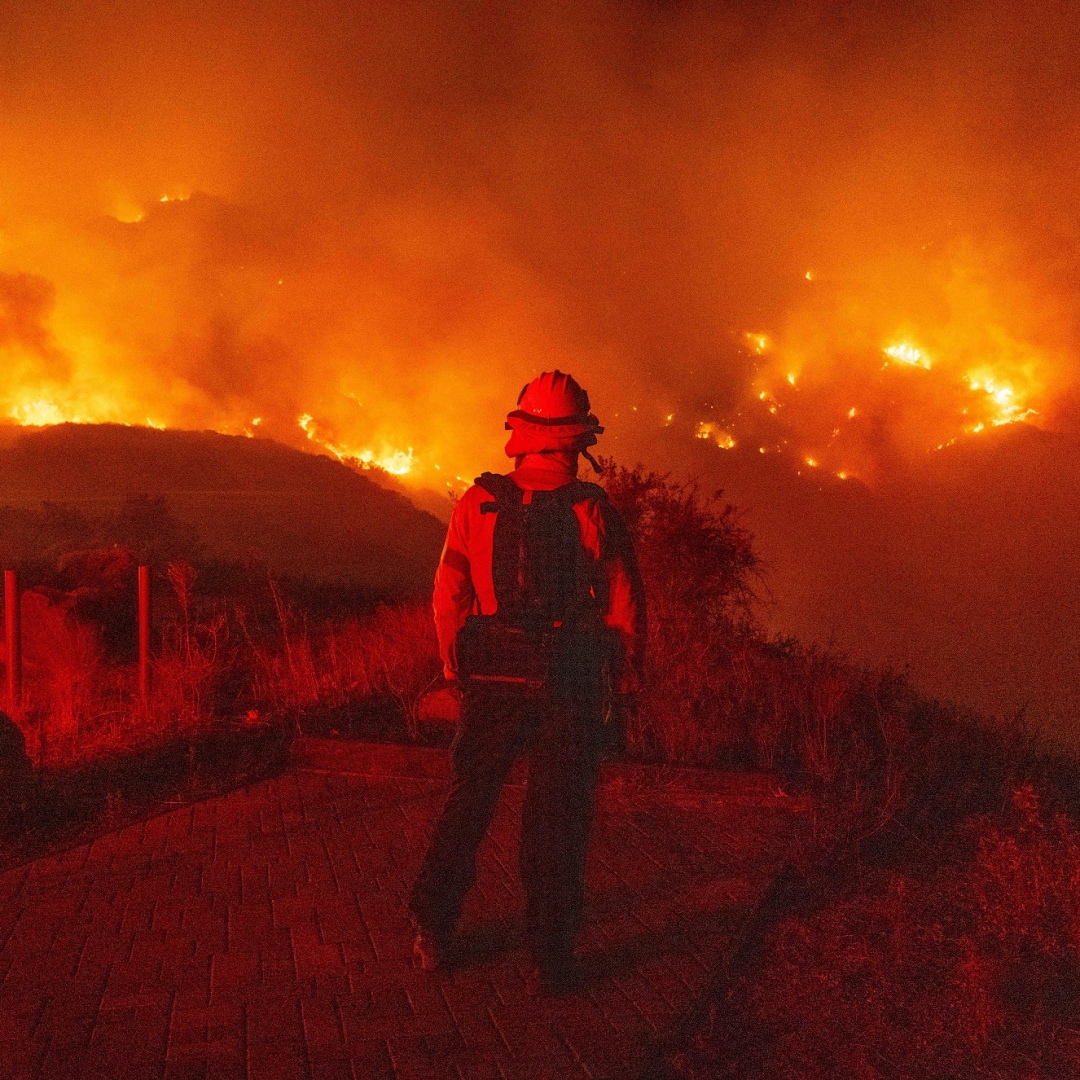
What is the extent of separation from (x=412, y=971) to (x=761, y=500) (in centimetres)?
4862

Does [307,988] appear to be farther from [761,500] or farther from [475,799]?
[761,500]

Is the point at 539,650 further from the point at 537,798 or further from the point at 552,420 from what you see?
the point at 552,420

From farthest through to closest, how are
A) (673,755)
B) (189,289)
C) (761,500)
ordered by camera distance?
(189,289) < (761,500) < (673,755)

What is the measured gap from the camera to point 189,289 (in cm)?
7019

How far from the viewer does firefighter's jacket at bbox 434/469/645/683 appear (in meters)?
3.40

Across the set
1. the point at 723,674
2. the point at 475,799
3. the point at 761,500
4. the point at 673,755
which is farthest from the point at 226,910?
the point at 761,500

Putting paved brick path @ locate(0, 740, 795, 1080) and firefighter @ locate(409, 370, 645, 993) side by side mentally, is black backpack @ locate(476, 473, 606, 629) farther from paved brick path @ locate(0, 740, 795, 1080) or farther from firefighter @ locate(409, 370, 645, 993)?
paved brick path @ locate(0, 740, 795, 1080)

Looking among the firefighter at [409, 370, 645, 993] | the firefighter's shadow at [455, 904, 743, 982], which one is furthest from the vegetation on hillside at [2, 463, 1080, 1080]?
the firefighter at [409, 370, 645, 993]

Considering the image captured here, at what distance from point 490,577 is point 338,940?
60.3 inches

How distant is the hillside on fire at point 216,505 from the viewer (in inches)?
756

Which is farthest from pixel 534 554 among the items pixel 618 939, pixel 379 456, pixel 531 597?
pixel 379 456

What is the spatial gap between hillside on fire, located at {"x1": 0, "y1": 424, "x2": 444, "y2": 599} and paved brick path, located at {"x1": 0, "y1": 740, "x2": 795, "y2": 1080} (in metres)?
9.17

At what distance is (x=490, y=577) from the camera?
11.1 feet

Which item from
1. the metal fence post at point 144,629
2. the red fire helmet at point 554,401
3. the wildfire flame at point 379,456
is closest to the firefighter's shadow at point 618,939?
the red fire helmet at point 554,401
